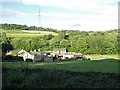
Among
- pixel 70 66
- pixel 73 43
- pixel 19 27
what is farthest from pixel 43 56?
pixel 70 66

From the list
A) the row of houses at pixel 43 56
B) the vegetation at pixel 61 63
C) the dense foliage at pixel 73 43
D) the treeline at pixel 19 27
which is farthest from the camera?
the treeline at pixel 19 27

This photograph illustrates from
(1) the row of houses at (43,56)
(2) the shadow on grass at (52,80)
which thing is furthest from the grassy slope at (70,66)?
(1) the row of houses at (43,56)

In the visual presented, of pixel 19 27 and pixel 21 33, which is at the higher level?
pixel 19 27

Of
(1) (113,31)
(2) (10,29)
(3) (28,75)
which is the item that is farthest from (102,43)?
(3) (28,75)

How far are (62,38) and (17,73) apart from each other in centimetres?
4102

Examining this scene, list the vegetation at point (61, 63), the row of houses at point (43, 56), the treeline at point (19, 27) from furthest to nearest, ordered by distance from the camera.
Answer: the treeline at point (19, 27), the row of houses at point (43, 56), the vegetation at point (61, 63)

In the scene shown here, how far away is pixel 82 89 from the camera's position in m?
8.15

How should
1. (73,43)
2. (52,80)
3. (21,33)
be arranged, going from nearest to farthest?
(52,80) → (73,43) → (21,33)

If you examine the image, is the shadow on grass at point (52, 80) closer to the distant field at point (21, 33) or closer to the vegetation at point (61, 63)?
the vegetation at point (61, 63)

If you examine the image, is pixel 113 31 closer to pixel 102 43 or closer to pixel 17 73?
pixel 102 43

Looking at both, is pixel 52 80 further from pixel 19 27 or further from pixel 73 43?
pixel 19 27

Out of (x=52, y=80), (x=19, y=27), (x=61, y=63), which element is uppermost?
(x=19, y=27)

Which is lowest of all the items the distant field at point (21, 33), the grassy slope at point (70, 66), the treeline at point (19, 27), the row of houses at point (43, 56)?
the row of houses at point (43, 56)

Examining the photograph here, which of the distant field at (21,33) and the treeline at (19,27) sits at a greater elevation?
the treeline at (19,27)
